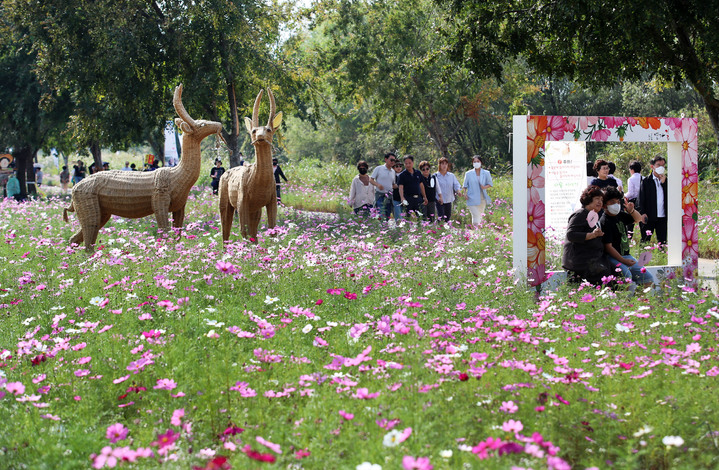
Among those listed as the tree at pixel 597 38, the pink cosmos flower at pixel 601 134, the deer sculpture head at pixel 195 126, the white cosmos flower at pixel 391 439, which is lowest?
the white cosmos flower at pixel 391 439

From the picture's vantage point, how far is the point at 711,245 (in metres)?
12.4

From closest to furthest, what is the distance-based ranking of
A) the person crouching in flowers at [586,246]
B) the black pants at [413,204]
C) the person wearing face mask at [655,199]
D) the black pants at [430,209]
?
the person crouching in flowers at [586,246] → the person wearing face mask at [655,199] → the black pants at [413,204] → the black pants at [430,209]

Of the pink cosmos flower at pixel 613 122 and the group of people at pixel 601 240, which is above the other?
the pink cosmos flower at pixel 613 122

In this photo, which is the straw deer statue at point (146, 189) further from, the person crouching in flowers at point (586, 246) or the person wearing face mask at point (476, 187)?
the person crouching in flowers at point (586, 246)

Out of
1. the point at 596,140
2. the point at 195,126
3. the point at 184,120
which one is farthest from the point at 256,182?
the point at 596,140

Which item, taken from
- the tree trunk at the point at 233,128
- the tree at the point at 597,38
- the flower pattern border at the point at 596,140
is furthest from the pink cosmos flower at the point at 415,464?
the tree trunk at the point at 233,128

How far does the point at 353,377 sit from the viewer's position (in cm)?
449

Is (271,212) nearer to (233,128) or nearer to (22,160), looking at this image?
(233,128)

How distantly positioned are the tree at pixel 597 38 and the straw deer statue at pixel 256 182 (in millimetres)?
2805

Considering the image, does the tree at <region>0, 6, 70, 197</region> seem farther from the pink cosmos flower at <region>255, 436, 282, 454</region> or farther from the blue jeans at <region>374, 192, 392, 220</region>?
the pink cosmos flower at <region>255, 436, 282, 454</region>

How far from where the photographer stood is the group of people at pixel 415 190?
1339cm

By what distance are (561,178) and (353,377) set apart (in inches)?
227

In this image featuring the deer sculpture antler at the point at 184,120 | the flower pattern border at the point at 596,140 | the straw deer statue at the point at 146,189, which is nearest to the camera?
the flower pattern border at the point at 596,140

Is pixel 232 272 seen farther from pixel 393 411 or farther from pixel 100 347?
pixel 393 411
